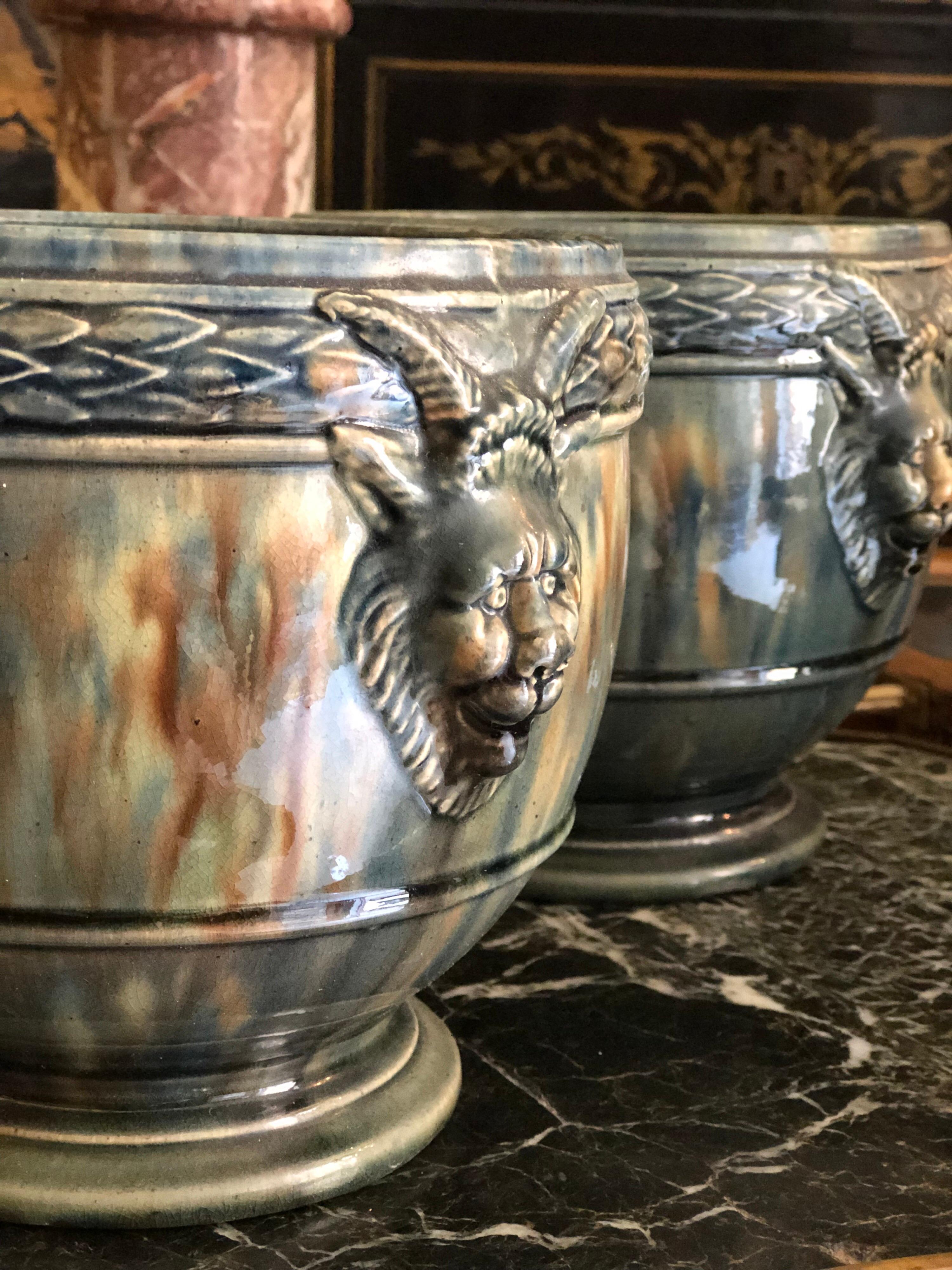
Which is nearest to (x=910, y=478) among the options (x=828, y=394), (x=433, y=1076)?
(x=828, y=394)

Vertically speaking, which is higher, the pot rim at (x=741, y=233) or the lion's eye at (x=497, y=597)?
the pot rim at (x=741, y=233)

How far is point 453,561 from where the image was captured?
0.78 meters

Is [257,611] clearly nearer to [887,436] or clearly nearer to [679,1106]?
[679,1106]

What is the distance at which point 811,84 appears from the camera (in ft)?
7.38

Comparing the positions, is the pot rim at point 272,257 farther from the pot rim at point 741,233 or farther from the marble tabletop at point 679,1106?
the marble tabletop at point 679,1106

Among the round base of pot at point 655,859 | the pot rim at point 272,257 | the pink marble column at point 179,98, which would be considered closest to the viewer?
the pot rim at point 272,257

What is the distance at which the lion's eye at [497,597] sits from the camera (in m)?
0.78

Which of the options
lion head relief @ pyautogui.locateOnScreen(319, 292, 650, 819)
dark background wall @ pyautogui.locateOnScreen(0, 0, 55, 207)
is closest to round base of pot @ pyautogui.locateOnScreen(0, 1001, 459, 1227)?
lion head relief @ pyautogui.locateOnScreen(319, 292, 650, 819)

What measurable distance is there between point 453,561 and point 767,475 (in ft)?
1.59

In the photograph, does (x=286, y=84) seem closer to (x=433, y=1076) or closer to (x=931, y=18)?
(x=931, y=18)

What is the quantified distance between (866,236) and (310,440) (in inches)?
23.9

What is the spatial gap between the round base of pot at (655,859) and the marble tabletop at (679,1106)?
1 cm

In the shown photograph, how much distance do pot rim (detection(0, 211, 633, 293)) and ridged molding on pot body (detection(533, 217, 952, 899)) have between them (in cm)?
32

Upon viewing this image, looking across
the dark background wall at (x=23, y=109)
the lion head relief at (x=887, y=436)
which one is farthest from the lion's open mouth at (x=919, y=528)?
the dark background wall at (x=23, y=109)
